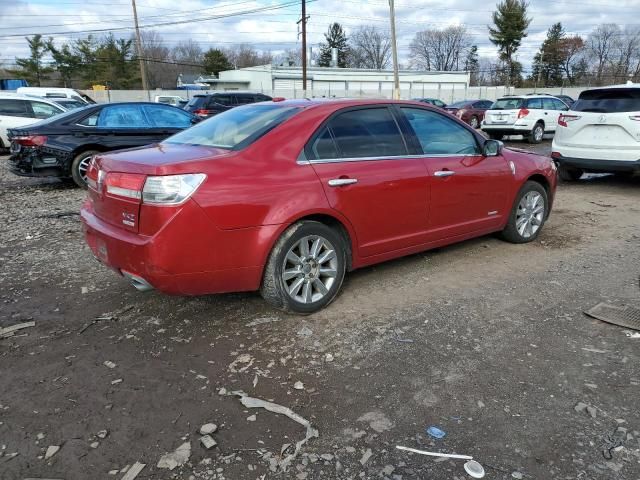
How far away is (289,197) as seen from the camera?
363cm

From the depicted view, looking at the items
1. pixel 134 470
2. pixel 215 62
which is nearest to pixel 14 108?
pixel 134 470

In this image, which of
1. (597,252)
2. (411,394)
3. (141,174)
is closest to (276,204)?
(141,174)

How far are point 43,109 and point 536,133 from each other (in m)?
15.7

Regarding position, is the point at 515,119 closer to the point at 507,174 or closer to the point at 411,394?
the point at 507,174

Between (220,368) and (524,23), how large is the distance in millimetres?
79704

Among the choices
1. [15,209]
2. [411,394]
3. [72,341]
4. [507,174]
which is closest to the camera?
[411,394]

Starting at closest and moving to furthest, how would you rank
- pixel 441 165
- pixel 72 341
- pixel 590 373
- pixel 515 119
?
pixel 590 373
pixel 72 341
pixel 441 165
pixel 515 119

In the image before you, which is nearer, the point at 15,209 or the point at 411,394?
the point at 411,394

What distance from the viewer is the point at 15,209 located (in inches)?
310

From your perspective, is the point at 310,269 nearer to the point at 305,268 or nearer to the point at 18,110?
the point at 305,268

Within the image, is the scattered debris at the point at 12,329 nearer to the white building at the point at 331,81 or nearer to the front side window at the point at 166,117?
the front side window at the point at 166,117

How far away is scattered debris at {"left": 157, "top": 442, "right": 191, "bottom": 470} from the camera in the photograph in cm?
238

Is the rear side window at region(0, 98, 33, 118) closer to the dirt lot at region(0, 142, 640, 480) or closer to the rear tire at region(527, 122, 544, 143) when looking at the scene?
the dirt lot at region(0, 142, 640, 480)

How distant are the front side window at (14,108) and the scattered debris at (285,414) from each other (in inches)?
552
